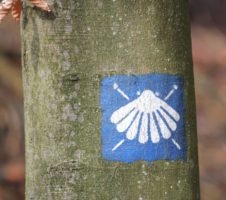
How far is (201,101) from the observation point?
5488 mm

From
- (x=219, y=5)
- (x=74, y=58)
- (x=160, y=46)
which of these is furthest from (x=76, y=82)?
(x=219, y=5)

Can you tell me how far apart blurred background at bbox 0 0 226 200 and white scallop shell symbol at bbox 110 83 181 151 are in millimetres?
3183

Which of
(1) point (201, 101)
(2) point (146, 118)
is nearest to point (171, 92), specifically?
(2) point (146, 118)

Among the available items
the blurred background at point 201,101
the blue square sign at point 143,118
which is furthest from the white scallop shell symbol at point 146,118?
the blurred background at point 201,101

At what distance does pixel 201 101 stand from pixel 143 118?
153 inches

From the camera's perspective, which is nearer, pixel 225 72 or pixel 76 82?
pixel 76 82

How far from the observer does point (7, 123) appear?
5.07m

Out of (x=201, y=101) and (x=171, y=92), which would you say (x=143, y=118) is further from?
(x=201, y=101)

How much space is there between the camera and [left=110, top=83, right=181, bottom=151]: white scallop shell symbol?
160cm

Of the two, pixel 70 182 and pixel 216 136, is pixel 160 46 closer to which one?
pixel 70 182

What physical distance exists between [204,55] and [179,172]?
4.19m

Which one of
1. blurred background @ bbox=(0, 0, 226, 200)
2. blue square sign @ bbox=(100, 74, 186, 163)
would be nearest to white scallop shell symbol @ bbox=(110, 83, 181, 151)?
blue square sign @ bbox=(100, 74, 186, 163)

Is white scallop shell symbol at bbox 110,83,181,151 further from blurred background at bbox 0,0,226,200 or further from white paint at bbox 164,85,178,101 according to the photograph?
blurred background at bbox 0,0,226,200

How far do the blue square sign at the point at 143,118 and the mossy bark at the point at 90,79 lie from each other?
0.01 meters
